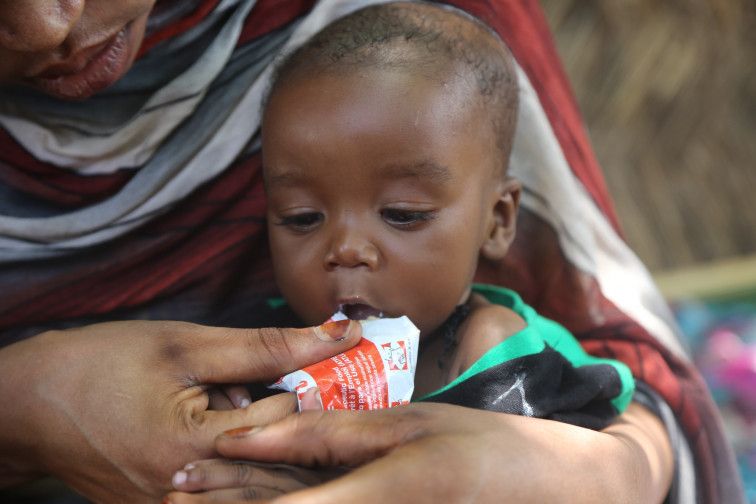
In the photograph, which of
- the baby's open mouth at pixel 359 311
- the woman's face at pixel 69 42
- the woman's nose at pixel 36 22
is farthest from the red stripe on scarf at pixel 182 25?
the baby's open mouth at pixel 359 311

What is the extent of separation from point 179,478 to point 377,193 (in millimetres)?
605

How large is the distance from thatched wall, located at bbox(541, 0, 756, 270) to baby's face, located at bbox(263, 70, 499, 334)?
2202mm

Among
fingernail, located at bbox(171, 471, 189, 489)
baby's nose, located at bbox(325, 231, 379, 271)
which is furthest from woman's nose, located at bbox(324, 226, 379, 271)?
fingernail, located at bbox(171, 471, 189, 489)

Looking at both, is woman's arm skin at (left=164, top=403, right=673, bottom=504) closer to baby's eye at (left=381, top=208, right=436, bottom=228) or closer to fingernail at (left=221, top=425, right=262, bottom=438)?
fingernail at (left=221, top=425, right=262, bottom=438)

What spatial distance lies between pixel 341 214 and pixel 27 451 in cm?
66

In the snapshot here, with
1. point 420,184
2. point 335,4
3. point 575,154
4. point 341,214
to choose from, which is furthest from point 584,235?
point 335,4

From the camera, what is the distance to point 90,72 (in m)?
1.31

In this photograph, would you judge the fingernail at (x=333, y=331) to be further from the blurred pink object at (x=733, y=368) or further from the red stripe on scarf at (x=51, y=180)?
the blurred pink object at (x=733, y=368)

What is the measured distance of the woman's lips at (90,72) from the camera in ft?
4.20

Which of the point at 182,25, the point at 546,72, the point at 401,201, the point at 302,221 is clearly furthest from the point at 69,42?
the point at 546,72

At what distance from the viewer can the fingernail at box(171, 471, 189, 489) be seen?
0.94m

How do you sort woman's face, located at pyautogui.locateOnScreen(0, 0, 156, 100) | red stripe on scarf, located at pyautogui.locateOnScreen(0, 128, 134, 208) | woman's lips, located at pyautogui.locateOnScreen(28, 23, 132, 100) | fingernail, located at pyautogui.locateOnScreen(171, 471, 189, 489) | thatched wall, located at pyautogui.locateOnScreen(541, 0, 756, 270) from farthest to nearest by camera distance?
thatched wall, located at pyautogui.locateOnScreen(541, 0, 756, 270) → red stripe on scarf, located at pyautogui.locateOnScreen(0, 128, 134, 208) → woman's lips, located at pyautogui.locateOnScreen(28, 23, 132, 100) → woman's face, located at pyautogui.locateOnScreen(0, 0, 156, 100) → fingernail, located at pyautogui.locateOnScreen(171, 471, 189, 489)

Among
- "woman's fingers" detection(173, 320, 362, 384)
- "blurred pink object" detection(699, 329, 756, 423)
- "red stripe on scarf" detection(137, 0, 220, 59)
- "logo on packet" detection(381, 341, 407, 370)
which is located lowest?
"blurred pink object" detection(699, 329, 756, 423)

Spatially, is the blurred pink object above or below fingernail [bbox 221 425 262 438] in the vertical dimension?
below
